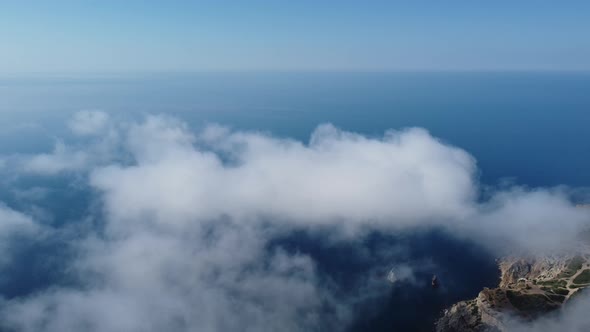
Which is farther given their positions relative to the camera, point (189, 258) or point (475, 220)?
point (475, 220)

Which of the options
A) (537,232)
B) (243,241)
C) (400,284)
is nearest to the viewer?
(400,284)

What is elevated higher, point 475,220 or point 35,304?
point 475,220

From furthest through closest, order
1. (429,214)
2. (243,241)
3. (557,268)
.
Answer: (429,214), (243,241), (557,268)

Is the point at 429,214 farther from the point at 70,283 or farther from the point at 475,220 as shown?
the point at 70,283

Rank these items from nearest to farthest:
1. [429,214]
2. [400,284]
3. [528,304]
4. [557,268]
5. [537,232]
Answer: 1. [528,304]
2. [557,268]
3. [400,284]
4. [537,232]
5. [429,214]

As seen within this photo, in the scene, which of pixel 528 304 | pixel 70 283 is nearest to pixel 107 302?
pixel 70 283

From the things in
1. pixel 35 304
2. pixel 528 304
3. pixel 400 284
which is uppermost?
pixel 528 304

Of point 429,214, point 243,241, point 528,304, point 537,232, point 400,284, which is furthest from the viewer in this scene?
point 429,214

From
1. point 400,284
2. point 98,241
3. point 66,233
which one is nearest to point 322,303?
point 400,284

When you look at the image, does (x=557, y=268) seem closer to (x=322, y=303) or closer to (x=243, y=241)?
(x=322, y=303)
